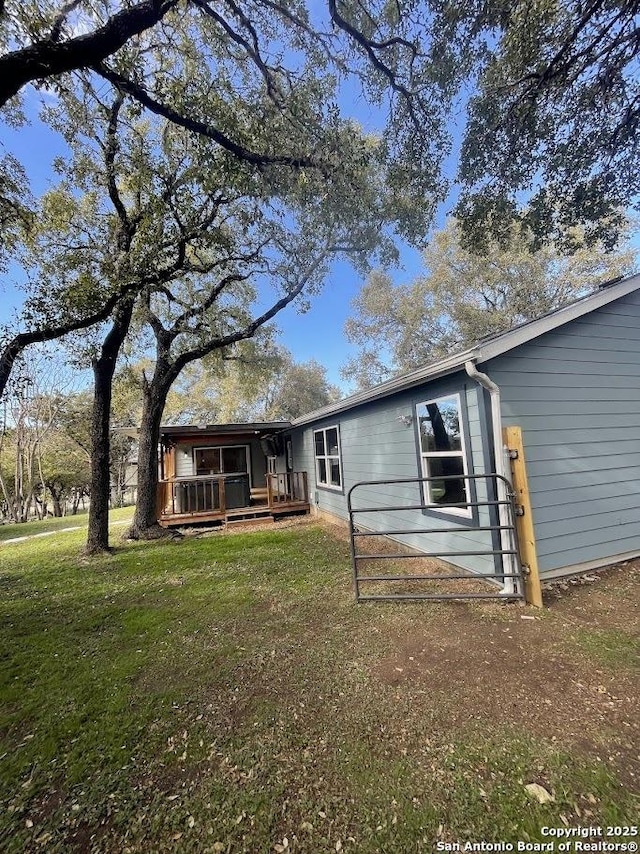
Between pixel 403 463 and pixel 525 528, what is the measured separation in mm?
2221

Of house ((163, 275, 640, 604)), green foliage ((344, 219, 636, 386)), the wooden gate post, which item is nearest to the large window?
house ((163, 275, 640, 604))

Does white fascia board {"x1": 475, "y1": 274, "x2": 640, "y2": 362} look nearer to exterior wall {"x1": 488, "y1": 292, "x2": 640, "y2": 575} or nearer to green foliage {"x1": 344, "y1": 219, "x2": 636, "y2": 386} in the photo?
exterior wall {"x1": 488, "y1": 292, "x2": 640, "y2": 575}

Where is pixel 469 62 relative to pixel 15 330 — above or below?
above

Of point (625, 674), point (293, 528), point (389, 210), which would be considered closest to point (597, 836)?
point (625, 674)

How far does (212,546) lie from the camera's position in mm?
7062

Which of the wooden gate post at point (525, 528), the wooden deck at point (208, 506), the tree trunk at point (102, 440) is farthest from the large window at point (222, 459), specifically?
the wooden gate post at point (525, 528)

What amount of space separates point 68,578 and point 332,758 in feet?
17.9

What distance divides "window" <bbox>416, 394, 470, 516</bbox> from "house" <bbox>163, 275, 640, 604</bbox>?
0.06 feet

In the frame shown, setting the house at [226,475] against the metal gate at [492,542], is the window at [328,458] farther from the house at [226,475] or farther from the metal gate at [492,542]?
the metal gate at [492,542]

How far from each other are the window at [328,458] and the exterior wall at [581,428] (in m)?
4.45

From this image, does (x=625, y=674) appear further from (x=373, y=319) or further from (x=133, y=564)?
(x=373, y=319)

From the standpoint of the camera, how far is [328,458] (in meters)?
8.75

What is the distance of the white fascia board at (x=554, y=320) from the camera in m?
3.82

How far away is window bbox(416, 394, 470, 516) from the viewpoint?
14.3 ft
